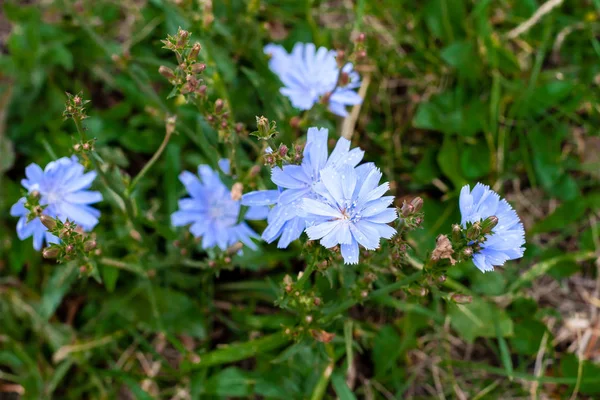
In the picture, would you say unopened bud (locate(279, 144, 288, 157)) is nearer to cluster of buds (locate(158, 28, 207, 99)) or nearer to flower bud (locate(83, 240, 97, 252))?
cluster of buds (locate(158, 28, 207, 99))

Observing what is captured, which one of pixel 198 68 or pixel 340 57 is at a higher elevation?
pixel 340 57

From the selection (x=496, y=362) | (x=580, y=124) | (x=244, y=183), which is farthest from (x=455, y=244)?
(x=580, y=124)

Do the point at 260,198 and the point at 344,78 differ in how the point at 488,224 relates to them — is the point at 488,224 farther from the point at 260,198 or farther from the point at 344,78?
the point at 344,78

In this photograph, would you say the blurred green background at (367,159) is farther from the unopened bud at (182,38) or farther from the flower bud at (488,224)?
the flower bud at (488,224)

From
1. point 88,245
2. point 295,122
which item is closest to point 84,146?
point 88,245

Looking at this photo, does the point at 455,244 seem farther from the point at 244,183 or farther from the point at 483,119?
the point at 483,119

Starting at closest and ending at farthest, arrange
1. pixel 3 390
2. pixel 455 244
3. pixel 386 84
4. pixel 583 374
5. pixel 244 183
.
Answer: pixel 455 244 < pixel 244 183 < pixel 583 374 < pixel 3 390 < pixel 386 84
